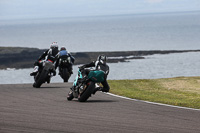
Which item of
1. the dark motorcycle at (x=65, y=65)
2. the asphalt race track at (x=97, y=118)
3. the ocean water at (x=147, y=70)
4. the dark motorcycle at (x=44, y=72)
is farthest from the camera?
the ocean water at (x=147, y=70)

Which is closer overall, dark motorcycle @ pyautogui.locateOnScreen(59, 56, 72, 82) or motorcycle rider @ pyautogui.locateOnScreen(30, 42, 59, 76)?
motorcycle rider @ pyautogui.locateOnScreen(30, 42, 59, 76)

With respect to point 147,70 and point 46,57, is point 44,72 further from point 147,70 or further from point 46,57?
point 147,70

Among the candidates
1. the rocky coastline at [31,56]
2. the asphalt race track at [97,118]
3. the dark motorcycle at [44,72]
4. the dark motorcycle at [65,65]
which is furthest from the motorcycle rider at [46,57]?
the rocky coastline at [31,56]

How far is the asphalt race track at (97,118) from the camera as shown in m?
9.09

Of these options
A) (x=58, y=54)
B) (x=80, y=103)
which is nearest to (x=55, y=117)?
(x=80, y=103)

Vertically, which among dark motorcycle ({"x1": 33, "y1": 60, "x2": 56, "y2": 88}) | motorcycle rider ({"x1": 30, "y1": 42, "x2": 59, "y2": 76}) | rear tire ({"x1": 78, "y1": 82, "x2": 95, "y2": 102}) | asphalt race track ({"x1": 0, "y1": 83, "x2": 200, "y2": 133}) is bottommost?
asphalt race track ({"x1": 0, "y1": 83, "x2": 200, "y2": 133})

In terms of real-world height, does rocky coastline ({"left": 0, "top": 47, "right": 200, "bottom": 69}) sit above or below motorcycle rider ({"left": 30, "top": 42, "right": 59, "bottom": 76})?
above

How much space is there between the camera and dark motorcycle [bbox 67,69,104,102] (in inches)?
552

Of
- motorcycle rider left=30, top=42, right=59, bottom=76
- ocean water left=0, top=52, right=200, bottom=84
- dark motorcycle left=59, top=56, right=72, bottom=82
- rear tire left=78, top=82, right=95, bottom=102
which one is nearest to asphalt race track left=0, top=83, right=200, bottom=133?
rear tire left=78, top=82, right=95, bottom=102

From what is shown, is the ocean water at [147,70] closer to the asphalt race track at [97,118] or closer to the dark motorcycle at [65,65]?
the dark motorcycle at [65,65]

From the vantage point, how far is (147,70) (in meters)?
87.6

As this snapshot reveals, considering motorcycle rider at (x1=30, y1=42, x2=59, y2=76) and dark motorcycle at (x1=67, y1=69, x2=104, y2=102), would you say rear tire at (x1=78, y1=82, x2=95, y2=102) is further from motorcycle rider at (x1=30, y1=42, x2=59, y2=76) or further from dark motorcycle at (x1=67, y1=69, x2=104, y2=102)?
motorcycle rider at (x1=30, y1=42, x2=59, y2=76)

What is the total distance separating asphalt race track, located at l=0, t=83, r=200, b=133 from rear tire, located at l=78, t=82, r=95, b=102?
29cm

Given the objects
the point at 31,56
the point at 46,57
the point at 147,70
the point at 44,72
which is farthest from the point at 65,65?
the point at 31,56
